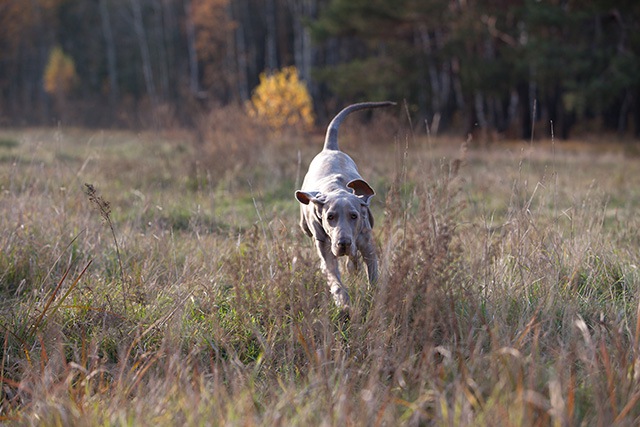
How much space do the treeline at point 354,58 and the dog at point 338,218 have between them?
Result: 9.98ft

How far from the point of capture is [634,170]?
1154cm

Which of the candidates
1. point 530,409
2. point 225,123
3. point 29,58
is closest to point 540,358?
point 530,409

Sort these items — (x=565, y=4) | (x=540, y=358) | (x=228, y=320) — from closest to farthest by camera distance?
(x=540, y=358)
(x=228, y=320)
(x=565, y=4)

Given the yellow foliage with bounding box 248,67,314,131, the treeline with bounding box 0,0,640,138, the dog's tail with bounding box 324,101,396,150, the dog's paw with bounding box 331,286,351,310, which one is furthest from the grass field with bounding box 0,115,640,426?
the yellow foliage with bounding box 248,67,314,131

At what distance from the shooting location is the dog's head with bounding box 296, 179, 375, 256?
3.43 m

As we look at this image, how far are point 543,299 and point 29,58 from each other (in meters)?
34.6

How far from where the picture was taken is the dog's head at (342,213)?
343cm

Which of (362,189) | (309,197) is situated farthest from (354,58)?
(309,197)

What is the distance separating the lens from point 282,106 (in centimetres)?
1359

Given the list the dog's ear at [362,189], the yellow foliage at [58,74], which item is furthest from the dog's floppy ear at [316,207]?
the yellow foliage at [58,74]

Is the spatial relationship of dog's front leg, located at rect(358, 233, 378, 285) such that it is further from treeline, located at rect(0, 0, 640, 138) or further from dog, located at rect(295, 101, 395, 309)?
treeline, located at rect(0, 0, 640, 138)

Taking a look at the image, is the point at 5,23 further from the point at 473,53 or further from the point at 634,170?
the point at 634,170

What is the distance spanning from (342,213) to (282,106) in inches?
408

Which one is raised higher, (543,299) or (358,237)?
(358,237)
